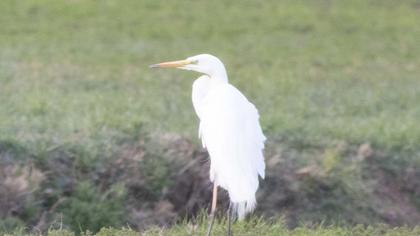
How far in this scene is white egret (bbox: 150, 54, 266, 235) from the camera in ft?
19.2

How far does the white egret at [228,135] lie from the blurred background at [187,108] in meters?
2.14

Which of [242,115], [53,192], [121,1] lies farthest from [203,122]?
[121,1]

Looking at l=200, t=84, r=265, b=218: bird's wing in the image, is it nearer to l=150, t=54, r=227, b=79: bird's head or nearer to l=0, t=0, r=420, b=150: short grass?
l=150, t=54, r=227, b=79: bird's head

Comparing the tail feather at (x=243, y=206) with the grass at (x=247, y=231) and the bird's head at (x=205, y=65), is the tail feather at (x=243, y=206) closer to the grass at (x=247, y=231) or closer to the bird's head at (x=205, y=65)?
the grass at (x=247, y=231)

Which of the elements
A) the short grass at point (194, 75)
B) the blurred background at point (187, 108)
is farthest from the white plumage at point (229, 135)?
the short grass at point (194, 75)

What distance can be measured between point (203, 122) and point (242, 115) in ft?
0.81

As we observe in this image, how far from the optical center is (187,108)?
38.1 feet

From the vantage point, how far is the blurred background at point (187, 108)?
880 cm

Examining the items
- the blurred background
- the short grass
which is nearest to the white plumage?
the blurred background

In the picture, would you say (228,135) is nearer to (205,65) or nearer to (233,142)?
(233,142)

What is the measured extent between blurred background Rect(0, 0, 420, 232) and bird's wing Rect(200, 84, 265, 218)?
7.36 ft

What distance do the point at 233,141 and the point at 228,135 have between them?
2.0 inches

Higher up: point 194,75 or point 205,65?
point 205,65

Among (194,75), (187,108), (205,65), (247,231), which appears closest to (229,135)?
(205,65)
